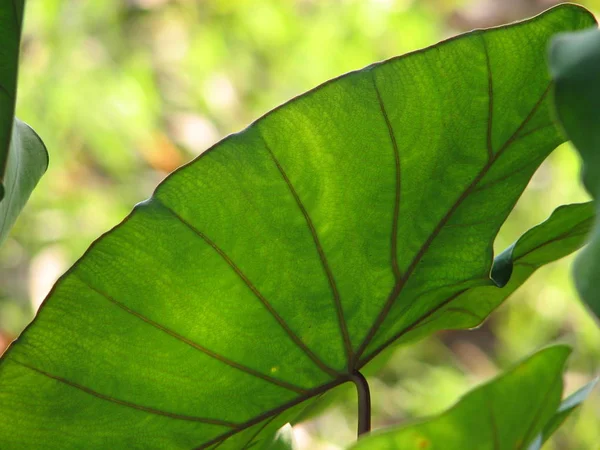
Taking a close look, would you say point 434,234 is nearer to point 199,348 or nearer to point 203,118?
point 199,348

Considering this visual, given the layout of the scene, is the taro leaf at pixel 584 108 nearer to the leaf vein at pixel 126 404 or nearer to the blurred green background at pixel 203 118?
the leaf vein at pixel 126 404

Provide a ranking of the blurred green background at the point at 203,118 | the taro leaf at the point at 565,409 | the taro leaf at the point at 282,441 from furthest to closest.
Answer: the blurred green background at the point at 203,118 < the taro leaf at the point at 282,441 < the taro leaf at the point at 565,409

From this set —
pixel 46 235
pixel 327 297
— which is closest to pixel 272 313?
pixel 327 297

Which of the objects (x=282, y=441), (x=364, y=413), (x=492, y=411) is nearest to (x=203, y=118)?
(x=282, y=441)

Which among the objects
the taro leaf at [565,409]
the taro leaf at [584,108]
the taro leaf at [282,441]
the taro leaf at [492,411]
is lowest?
the taro leaf at [565,409]

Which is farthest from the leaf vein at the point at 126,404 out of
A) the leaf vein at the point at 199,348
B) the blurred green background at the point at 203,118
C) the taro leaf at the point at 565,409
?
the blurred green background at the point at 203,118

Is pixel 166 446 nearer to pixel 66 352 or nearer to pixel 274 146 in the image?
pixel 66 352
